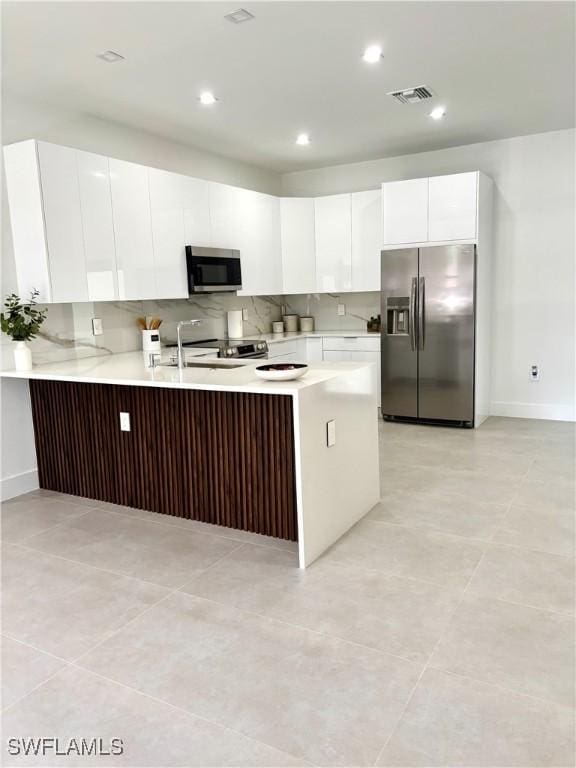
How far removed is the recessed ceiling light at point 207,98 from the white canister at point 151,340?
1744 millimetres

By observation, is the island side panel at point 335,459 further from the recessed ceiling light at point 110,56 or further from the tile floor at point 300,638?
the recessed ceiling light at point 110,56

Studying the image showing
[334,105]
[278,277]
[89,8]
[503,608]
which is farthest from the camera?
[278,277]

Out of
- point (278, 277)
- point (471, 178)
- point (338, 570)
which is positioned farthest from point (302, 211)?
point (338, 570)

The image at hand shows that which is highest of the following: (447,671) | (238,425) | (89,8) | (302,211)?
(89,8)

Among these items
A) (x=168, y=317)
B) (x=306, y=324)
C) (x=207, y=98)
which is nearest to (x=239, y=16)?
(x=207, y=98)

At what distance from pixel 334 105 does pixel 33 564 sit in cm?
363

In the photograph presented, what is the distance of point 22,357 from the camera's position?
→ 3.79 meters

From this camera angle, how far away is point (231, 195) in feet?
17.4

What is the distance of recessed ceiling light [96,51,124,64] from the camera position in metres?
3.21

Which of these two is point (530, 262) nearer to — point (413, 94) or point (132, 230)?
point (413, 94)

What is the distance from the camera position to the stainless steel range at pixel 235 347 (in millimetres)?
4992

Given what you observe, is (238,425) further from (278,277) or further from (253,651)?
(278,277)

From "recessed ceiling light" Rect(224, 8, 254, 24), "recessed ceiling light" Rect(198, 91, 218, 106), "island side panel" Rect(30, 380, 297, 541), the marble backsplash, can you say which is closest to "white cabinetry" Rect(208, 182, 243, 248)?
the marble backsplash

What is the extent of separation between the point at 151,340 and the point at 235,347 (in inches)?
28.6
